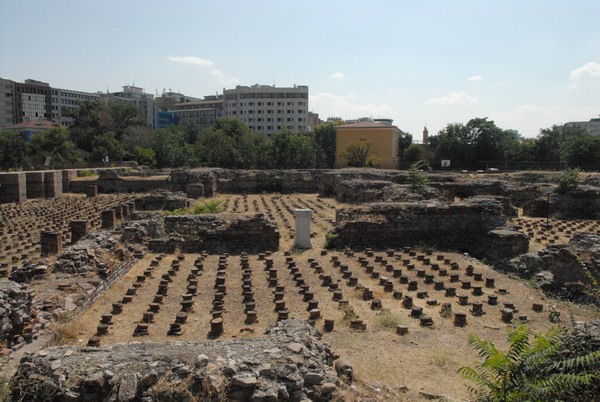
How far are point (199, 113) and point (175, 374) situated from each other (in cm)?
9133

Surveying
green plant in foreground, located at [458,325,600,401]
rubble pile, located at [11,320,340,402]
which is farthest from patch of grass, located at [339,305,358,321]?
green plant in foreground, located at [458,325,600,401]

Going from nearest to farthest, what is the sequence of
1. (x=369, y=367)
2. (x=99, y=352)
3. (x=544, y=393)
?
(x=544, y=393)
(x=99, y=352)
(x=369, y=367)

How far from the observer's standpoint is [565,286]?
8406mm

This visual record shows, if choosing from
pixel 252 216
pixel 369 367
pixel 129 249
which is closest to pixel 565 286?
pixel 369 367

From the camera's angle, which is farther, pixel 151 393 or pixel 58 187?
pixel 58 187

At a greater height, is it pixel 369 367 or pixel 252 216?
pixel 252 216

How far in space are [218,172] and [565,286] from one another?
23104 millimetres

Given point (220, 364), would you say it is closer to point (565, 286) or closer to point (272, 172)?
point (565, 286)

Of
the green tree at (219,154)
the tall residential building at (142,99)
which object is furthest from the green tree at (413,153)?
the tall residential building at (142,99)

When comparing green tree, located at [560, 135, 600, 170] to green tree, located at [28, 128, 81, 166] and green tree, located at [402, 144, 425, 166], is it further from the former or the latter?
green tree, located at [28, 128, 81, 166]

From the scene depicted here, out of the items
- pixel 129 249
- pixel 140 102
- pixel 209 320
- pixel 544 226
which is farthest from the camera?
pixel 140 102

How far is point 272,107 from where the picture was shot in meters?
85.8

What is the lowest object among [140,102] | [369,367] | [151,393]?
[369,367]

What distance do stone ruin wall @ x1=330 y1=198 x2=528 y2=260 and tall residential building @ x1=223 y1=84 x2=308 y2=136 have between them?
74256 mm
